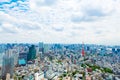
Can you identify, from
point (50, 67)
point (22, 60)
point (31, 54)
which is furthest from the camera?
point (31, 54)

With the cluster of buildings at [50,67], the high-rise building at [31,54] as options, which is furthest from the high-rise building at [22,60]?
the high-rise building at [31,54]

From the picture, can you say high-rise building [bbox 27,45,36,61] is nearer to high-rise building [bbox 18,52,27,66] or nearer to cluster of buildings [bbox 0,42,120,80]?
cluster of buildings [bbox 0,42,120,80]

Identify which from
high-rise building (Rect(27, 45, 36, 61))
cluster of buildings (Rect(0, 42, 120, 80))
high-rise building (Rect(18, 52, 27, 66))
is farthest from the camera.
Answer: high-rise building (Rect(27, 45, 36, 61))

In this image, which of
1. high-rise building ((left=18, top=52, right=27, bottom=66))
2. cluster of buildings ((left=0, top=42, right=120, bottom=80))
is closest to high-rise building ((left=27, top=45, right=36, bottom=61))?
cluster of buildings ((left=0, top=42, right=120, bottom=80))

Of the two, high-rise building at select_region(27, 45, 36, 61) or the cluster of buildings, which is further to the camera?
high-rise building at select_region(27, 45, 36, 61)

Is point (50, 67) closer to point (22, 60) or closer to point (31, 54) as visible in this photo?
point (22, 60)

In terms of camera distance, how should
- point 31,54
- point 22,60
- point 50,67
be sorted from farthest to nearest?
point 31,54, point 22,60, point 50,67

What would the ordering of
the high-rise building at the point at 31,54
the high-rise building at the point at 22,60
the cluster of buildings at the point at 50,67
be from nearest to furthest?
the cluster of buildings at the point at 50,67 < the high-rise building at the point at 22,60 < the high-rise building at the point at 31,54

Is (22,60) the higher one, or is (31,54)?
(31,54)

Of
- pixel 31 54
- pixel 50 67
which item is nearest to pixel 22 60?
pixel 31 54

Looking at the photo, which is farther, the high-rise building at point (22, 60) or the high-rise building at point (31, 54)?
the high-rise building at point (31, 54)

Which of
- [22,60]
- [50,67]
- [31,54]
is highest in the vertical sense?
[31,54]

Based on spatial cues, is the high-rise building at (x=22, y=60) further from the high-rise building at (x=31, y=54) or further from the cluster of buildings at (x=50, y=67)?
the high-rise building at (x=31, y=54)

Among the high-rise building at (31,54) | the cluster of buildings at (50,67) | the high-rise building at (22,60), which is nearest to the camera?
the cluster of buildings at (50,67)
